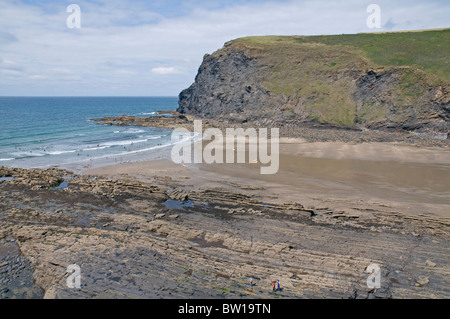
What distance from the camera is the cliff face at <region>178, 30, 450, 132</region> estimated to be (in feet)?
174

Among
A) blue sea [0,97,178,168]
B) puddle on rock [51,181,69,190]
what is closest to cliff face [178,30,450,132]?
blue sea [0,97,178,168]

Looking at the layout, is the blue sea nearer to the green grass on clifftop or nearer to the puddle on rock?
the puddle on rock

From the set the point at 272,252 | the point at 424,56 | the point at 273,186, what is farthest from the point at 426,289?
the point at 424,56

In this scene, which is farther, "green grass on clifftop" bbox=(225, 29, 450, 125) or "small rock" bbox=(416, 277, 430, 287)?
"green grass on clifftop" bbox=(225, 29, 450, 125)

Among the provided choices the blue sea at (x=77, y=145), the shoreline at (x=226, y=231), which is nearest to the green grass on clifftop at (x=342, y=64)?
the shoreline at (x=226, y=231)

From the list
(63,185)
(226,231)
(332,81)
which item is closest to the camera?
(226,231)

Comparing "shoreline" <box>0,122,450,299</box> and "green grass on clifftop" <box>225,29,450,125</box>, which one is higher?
"green grass on clifftop" <box>225,29,450,125</box>

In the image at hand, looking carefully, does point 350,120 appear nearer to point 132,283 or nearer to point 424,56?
point 424,56

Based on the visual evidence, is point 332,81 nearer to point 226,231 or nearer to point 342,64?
point 342,64

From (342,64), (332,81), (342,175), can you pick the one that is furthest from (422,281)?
(342,64)

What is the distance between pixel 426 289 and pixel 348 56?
61508mm

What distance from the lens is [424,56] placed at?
59.4 metres

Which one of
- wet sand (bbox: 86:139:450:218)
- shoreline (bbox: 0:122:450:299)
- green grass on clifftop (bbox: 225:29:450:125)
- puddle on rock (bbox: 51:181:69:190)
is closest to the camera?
shoreline (bbox: 0:122:450:299)

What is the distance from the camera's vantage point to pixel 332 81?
63.7 m
